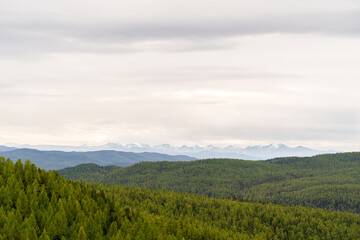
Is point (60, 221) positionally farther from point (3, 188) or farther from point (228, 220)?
point (228, 220)

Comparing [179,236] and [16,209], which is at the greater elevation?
[16,209]

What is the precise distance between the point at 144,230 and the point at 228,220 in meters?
161

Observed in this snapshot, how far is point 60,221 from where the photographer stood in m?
40.7

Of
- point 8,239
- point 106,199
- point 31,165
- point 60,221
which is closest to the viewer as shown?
point 8,239

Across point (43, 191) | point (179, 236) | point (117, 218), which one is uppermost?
point (43, 191)

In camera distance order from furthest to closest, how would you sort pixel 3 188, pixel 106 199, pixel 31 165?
pixel 31 165 → pixel 106 199 → pixel 3 188

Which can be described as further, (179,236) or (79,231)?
(179,236)

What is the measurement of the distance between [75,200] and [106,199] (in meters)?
6.12

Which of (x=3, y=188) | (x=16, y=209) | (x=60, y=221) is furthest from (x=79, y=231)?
(x=3, y=188)

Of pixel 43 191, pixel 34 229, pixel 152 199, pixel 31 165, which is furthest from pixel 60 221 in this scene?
pixel 152 199

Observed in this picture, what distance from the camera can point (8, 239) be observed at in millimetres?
35656

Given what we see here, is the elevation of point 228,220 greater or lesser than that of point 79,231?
lesser

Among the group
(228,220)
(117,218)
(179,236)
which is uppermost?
(117,218)

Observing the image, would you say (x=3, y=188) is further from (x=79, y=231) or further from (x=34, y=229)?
(x=79, y=231)
